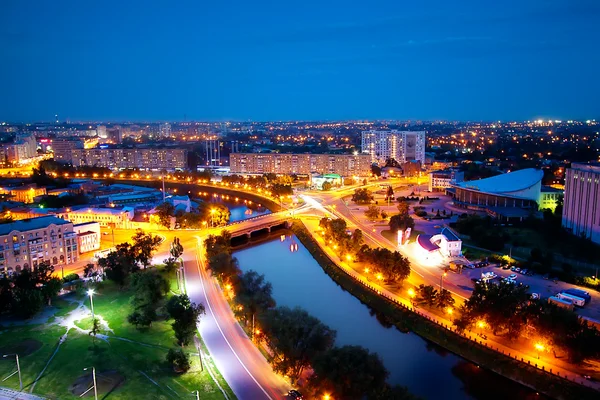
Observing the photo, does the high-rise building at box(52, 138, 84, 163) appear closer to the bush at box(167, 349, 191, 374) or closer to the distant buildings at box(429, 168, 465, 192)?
the distant buildings at box(429, 168, 465, 192)

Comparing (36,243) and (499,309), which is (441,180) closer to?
(499,309)

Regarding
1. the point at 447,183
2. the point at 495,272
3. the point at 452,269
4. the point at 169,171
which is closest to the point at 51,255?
the point at 452,269

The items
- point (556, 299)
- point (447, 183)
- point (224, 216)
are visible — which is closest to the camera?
point (556, 299)

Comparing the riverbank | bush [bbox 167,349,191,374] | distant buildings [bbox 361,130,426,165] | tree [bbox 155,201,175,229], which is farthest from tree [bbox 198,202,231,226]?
distant buildings [bbox 361,130,426,165]

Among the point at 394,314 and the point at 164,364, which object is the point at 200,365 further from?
the point at 394,314

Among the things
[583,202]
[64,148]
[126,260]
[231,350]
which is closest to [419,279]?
[231,350]

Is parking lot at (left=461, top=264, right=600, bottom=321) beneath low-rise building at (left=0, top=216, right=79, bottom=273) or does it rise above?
beneath
